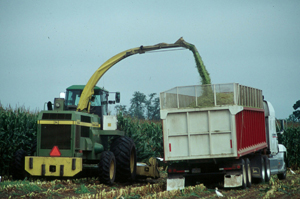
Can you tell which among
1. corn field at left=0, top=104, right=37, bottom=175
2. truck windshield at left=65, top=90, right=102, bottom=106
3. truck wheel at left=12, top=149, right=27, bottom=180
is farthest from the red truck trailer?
corn field at left=0, top=104, right=37, bottom=175

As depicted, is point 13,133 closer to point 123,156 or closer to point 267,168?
point 123,156

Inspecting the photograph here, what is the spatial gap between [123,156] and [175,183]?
2319 mm

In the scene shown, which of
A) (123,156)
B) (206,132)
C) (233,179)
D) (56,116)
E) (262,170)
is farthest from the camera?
(262,170)

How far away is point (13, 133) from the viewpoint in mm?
17266

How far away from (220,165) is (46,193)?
538cm

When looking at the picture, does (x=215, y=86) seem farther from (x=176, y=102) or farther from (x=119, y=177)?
(x=119, y=177)

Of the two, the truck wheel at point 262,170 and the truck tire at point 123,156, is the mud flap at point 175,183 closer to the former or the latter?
the truck tire at point 123,156

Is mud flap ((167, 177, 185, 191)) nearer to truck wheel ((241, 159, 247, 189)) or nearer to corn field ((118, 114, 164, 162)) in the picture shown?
truck wheel ((241, 159, 247, 189))

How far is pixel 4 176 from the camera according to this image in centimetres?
1599

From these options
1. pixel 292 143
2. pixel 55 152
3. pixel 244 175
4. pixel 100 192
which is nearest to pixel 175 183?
pixel 244 175

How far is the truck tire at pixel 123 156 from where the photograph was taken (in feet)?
48.2

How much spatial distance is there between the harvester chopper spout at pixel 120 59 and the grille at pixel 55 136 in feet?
5.64

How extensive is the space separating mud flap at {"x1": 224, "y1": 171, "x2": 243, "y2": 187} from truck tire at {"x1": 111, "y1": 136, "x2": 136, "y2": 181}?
359 centimetres

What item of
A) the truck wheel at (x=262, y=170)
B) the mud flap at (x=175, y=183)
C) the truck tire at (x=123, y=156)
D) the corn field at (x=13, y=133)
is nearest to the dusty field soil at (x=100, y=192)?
the mud flap at (x=175, y=183)
